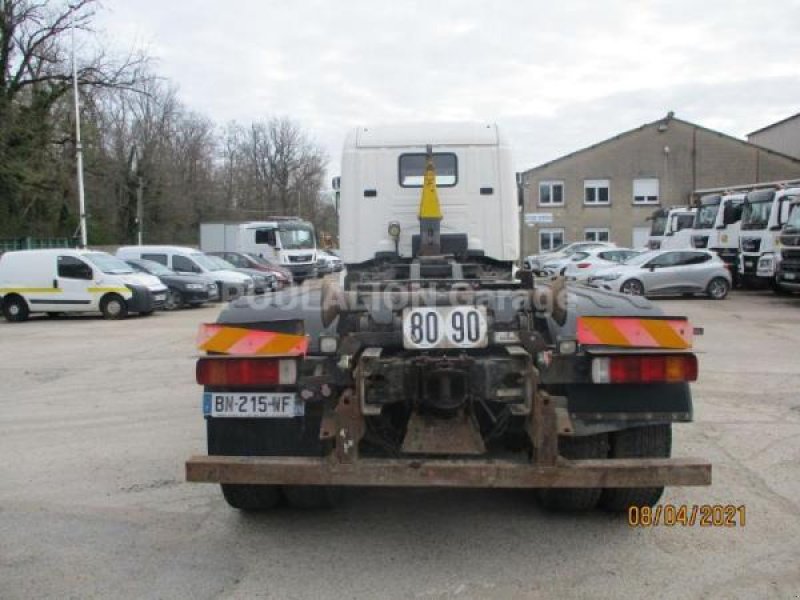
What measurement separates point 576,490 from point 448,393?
1272 mm

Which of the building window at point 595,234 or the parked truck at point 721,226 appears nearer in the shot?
the parked truck at point 721,226

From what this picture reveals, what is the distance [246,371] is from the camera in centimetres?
379

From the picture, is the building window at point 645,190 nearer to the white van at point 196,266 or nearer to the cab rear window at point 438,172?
the white van at point 196,266

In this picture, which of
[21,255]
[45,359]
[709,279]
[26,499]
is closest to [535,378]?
[26,499]

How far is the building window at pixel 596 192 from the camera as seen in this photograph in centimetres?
4559

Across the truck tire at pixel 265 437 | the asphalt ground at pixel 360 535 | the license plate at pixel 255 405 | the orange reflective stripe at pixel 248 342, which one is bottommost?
the asphalt ground at pixel 360 535

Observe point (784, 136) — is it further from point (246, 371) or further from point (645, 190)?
point (246, 371)

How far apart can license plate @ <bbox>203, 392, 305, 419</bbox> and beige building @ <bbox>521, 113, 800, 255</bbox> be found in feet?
137

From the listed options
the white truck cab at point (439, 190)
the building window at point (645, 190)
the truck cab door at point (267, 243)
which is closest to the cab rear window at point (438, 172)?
the white truck cab at point (439, 190)

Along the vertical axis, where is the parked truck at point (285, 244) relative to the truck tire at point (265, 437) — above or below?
above

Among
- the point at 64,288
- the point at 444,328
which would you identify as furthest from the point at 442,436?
the point at 64,288

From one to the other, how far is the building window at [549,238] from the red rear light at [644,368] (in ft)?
141

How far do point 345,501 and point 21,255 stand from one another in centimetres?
1697
